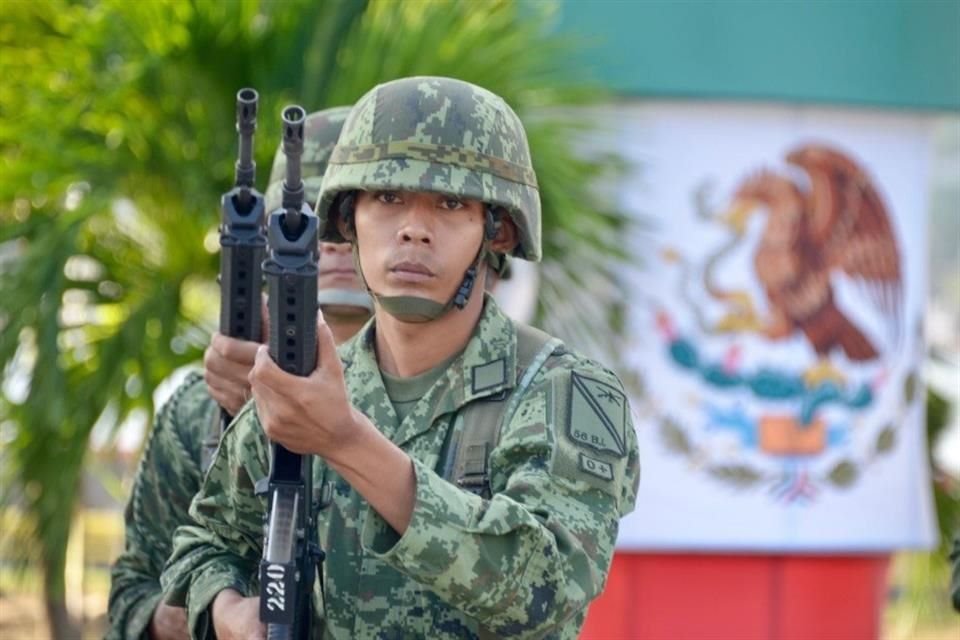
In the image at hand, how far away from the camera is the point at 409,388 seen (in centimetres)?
321

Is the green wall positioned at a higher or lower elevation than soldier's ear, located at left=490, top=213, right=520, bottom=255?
higher

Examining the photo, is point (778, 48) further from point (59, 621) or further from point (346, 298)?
point (346, 298)

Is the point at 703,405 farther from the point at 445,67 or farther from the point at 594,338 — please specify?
the point at 445,67

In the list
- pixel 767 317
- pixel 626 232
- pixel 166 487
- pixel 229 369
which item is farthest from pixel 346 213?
pixel 767 317

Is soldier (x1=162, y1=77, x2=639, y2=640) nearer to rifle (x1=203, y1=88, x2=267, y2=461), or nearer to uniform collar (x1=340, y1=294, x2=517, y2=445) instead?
uniform collar (x1=340, y1=294, x2=517, y2=445)

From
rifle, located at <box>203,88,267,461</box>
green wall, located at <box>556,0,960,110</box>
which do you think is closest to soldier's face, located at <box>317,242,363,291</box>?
rifle, located at <box>203,88,267,461</box>

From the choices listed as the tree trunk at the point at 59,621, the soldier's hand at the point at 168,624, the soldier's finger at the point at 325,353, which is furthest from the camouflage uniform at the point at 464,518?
the tree trunk at the point at 59,621

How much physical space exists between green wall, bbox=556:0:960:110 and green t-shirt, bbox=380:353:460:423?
188 inches

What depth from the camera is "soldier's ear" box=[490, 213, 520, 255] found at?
10.9 feet

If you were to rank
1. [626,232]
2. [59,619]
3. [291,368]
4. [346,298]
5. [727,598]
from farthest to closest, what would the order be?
[59,619] < [727,598] < [626,232] < [346,298] < [291,368]

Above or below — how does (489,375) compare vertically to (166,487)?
above

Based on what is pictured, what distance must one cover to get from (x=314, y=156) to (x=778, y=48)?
13.4 feet

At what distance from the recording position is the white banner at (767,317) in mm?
8219

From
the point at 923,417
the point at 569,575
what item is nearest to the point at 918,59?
the point at 923,417
